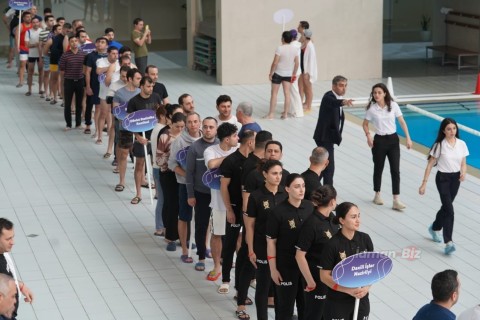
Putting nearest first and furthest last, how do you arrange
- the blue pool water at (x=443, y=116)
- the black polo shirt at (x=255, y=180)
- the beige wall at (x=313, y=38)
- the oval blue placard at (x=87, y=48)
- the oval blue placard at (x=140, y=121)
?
1. the black polo shirt at (x=255, y=180)
2. the oval blue placard at (x=140, y=121)
3. the oval blue placard at (x=87, y=48)
4. the blue pool water at (x=443, y=116)
5. the beige wall at (x=313, y=38)

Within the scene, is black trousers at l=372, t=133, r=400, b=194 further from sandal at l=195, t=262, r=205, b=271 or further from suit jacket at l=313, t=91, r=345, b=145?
sandal at l=195, t=262, r=205, b=271

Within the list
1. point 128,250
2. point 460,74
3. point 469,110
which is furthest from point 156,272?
point 460,74

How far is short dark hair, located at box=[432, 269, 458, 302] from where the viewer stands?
6.74 metres

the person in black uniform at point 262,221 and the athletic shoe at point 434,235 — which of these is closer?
the person in black uniform at point 262,221

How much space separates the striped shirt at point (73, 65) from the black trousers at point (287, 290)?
9.36m

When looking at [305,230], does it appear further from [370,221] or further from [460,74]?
[460,74]

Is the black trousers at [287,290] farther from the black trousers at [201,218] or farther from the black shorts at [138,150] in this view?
the black shorts at [138,150]

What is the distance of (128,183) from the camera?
14594 millimetres

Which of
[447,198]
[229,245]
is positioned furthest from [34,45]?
[229,245]

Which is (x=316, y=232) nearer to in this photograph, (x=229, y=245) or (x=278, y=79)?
(x=229, y=245)

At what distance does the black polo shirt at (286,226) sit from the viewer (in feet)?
28.1

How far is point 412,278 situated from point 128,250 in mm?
3355

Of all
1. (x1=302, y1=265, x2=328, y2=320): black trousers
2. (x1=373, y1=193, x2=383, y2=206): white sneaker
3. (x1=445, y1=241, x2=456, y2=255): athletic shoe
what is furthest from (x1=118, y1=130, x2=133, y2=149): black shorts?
(x1=302, y1=265, x2=328, y2=320): black trousers

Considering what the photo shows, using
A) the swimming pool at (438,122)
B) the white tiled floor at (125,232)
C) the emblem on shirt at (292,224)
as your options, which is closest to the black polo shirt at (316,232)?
the emblem on shirt at (292,224)
